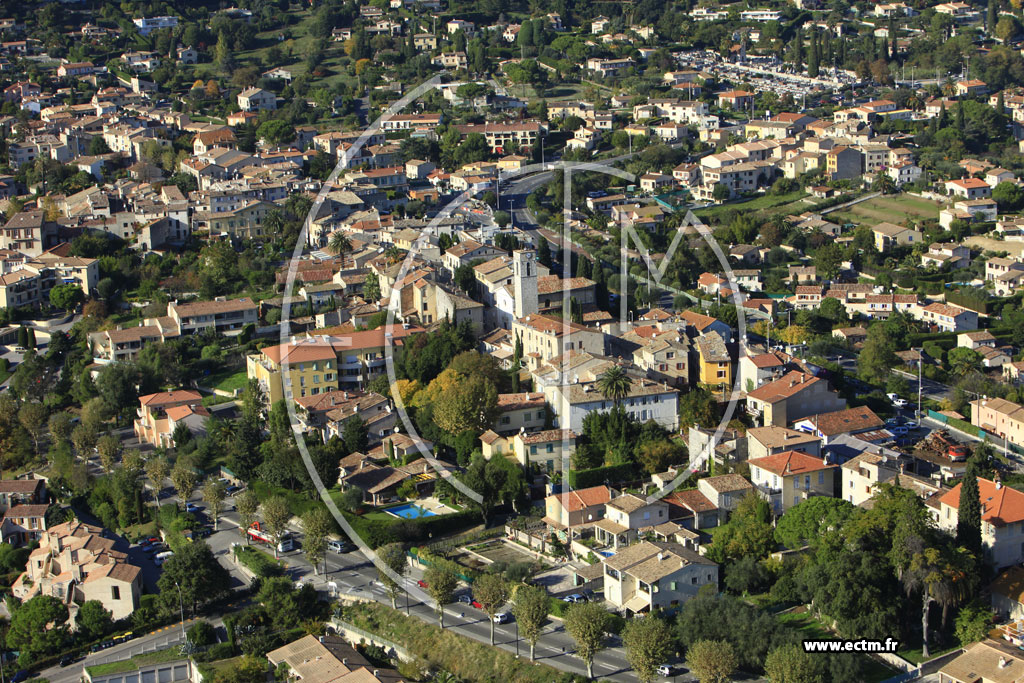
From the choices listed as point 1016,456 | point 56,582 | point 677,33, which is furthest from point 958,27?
point 56,582

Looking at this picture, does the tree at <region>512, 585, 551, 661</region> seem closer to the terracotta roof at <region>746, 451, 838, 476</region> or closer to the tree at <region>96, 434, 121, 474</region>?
the terracotta roof at <region>746, 451, 838, 476</region>

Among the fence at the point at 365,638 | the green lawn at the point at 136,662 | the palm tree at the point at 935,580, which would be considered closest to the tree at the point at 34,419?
the green lawn at the point at 136,662

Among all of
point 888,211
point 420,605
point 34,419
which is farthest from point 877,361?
point 34,419

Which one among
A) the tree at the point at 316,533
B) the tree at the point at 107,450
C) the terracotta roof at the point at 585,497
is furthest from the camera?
the tree at the point at 107,450

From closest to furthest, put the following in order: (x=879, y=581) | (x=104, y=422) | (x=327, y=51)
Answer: (x=879, y=581) → (x=104, y=422) → (x=327, y=51)

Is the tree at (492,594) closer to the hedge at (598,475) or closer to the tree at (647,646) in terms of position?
the tree at (647,646)

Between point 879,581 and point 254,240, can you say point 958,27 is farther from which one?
point 879,581
